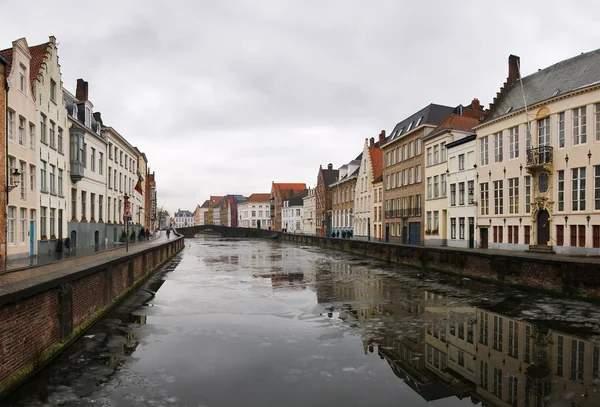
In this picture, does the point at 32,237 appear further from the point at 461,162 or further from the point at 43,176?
the point at 461,162

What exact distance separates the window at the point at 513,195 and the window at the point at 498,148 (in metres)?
1.92

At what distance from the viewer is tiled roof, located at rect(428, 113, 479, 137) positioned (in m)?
38.2

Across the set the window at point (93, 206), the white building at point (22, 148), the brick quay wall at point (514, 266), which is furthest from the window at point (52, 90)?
the brick quay wall at point (514, 266)

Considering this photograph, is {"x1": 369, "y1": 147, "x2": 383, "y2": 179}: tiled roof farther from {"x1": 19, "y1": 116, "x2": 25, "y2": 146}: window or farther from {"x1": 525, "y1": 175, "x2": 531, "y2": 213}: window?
{"x1": 19, "y1": 116, "x2": 25, "y2": 146}: window

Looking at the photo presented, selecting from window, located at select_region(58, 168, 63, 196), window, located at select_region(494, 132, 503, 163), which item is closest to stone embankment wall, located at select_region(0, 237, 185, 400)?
window, located at select_region(58, 168, 63, 196)

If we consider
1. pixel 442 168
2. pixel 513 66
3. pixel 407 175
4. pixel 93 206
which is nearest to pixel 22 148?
pixel 93 206

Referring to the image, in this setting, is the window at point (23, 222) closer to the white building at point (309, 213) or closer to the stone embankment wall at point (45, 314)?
the stone embankment wall at point (45, 314)

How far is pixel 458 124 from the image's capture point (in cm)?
3853

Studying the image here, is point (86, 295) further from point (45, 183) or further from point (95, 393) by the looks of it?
point (45, 183)

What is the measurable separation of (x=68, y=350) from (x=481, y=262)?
1764 cm

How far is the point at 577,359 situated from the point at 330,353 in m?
4.67

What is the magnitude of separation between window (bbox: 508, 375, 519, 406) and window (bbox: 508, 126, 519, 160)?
25025mm

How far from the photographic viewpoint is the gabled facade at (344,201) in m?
64.8

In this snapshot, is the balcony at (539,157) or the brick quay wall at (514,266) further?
the balcony at (539,157)
